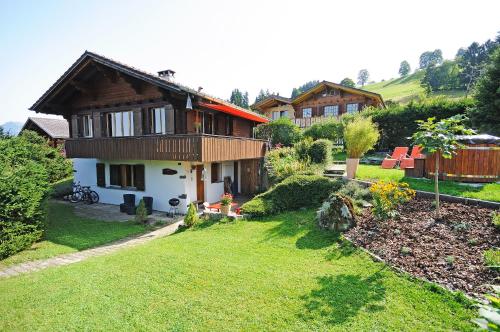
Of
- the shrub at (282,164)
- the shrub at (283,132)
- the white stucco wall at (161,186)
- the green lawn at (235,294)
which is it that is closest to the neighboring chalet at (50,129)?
the white stucco wall at (161,186)

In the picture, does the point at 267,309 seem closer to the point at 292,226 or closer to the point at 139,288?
the point at 139,288

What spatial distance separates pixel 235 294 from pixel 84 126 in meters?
17.5

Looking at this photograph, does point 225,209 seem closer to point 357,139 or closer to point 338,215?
point 338,215

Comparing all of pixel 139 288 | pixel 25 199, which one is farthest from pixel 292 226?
pixel 25 199

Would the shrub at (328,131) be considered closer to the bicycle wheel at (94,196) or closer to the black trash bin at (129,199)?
the black trash bin at (129,199)

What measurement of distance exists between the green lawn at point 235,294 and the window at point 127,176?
25.2 ft

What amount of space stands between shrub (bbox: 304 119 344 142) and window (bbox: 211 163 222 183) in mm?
8443

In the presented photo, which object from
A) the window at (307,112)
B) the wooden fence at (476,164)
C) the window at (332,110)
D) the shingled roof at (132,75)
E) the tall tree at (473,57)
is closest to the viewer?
the wooden fence at (476,164)

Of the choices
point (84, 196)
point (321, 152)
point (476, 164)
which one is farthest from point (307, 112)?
point (84, 196)

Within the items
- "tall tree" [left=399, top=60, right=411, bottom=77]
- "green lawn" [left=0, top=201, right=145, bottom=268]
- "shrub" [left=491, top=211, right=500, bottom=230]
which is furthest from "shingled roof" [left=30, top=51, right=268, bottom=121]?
"tall tree" [left=399, top=60, right=411, bottom=77]

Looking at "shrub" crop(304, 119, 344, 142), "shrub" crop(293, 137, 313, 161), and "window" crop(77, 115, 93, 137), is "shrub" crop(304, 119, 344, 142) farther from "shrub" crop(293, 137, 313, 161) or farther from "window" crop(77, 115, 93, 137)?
"window" crop(77, 115, 93, 137)

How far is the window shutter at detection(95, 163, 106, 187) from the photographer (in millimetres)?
16953

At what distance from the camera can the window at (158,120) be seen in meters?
15.0

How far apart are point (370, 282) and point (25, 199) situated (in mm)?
11158
